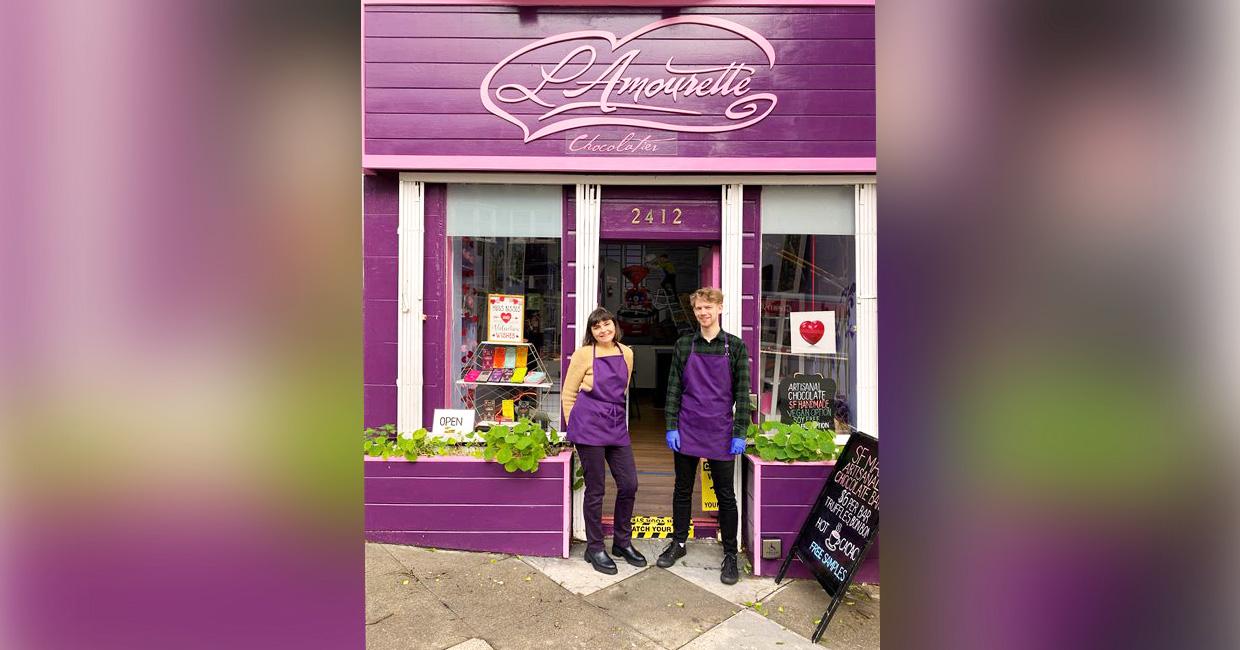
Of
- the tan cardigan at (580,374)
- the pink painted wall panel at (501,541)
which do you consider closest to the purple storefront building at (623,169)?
the tan cardigan at (580,374)

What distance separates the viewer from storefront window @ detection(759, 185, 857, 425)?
16.7ft

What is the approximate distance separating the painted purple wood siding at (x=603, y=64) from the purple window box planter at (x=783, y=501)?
2629 millimetres

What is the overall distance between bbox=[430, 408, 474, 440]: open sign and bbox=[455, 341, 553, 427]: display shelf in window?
37 centimetres

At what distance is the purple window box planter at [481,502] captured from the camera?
4410mm

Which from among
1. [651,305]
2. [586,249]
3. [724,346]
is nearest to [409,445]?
[586,249]

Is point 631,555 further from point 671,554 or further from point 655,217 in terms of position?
point 655,217

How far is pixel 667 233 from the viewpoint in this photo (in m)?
5.05

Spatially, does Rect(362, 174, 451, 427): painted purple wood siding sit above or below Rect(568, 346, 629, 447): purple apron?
above

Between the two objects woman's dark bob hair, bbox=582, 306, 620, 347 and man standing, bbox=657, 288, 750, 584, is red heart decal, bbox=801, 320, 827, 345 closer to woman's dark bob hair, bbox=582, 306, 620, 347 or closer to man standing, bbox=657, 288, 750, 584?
man standing, bbox=657, 288, 750, 584

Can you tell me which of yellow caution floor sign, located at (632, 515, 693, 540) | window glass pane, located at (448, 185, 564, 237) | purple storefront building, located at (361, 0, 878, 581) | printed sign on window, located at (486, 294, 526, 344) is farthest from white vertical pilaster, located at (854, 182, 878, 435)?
printed sign on window, located at (486, 294, 526, 344)

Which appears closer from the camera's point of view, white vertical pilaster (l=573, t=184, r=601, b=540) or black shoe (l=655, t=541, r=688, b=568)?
black shoe (l=655, t=541, r=688, b=568)

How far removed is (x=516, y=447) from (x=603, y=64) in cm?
346
